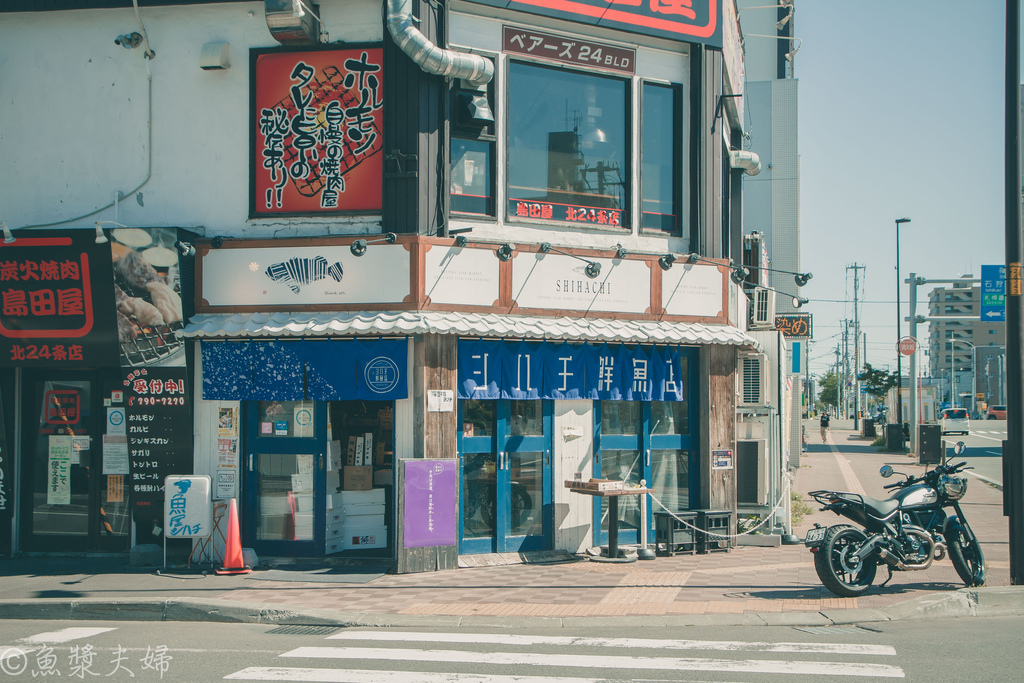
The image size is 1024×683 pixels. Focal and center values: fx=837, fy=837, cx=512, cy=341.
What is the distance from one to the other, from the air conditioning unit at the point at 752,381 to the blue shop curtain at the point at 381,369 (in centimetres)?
621

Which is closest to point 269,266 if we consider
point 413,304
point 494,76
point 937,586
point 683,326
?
point 413,304

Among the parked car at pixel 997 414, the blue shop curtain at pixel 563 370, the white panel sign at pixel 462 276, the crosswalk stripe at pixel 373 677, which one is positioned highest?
the white panel sign at pixel 462 276

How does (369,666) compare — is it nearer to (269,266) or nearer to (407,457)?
(407,457)

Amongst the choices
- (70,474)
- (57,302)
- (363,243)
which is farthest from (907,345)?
(57,302)

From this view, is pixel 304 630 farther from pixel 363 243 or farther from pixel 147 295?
pixel 147 295

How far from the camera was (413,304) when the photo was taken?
1136cm

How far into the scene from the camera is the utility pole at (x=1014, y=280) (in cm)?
988

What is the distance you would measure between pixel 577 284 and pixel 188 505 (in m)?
6.22

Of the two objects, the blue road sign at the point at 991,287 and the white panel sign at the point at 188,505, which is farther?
the blue road sign at the point at 991,287

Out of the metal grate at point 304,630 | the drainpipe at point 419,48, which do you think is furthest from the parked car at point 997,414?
the metal grate at point 304,630

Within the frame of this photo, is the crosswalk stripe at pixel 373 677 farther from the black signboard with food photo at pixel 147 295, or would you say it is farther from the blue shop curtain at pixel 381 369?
the black signboard with food photo at pixel 147 295

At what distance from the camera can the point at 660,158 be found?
13.3 m

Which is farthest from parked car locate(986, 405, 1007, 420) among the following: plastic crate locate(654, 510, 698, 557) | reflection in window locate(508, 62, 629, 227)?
reflection in window locate(508, 62, 629, 227)

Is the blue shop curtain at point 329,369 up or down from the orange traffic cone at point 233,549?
up
